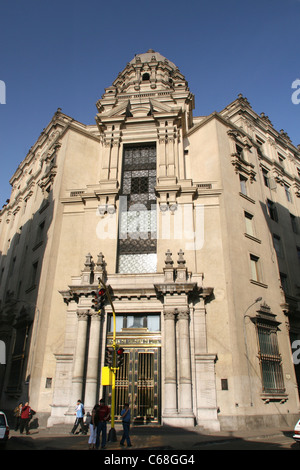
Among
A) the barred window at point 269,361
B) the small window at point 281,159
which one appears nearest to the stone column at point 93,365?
the barred window at point 269,361

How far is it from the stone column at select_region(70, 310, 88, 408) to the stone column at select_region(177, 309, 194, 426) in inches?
230

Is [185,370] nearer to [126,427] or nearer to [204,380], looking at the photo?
[204,380]

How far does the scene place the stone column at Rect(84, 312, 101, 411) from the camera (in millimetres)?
20141

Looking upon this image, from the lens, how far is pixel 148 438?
16703mm

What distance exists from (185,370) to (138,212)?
1244 centimetres

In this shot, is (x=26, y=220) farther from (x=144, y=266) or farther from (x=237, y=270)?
(x=237, y=270)

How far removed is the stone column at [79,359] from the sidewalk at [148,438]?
1908 millimetres

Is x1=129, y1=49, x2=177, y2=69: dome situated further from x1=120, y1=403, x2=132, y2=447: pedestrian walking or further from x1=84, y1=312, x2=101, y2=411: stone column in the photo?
x1=120, y1=403, x2=132, y2=447: pedestrian walking

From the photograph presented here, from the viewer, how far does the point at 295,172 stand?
4100cm

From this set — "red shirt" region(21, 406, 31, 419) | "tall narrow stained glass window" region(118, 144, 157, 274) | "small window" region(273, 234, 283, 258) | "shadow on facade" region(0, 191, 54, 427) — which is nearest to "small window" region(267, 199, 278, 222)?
"small window" region(273, 234, 283, 258)

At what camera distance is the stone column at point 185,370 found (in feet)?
63.0

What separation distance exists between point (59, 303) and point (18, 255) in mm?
11866

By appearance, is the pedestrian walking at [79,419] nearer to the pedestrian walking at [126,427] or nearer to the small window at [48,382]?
the small window at [48,382]

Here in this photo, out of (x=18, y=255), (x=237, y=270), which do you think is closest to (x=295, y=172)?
(x=237, y=270)
